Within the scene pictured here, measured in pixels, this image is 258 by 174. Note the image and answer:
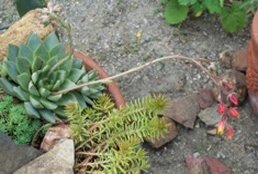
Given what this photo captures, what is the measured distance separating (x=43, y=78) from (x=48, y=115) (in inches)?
5.2

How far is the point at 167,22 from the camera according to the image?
3117 millimetres

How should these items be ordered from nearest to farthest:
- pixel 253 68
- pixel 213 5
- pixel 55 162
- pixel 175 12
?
pixel 55 162, pixel 253 68, pixel 213 5, pixel 175 12

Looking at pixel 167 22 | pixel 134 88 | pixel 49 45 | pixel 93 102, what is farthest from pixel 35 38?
pixel 167 22

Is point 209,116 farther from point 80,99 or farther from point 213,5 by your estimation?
point 80,99

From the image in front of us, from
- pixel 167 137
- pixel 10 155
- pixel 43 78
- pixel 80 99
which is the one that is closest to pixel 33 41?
pixel 43 78

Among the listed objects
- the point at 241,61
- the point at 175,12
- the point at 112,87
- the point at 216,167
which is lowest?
the point at 216,167

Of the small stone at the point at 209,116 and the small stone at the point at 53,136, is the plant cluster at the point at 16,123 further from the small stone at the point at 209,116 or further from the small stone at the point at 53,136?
the small stone at the point at 209,116

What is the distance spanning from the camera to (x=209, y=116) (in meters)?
2.84

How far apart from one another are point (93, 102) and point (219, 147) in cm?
62

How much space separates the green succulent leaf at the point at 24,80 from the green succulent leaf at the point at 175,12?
2.95ft

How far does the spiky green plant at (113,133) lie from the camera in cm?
225

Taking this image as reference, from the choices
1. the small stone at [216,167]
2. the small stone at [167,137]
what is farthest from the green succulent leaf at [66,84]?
the small stone at [216,167]

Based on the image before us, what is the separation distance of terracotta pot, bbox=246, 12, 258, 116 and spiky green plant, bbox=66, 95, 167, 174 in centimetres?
45

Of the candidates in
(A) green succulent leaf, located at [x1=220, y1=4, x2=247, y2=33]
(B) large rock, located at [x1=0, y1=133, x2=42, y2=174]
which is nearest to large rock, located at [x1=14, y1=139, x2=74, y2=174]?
(B) large rock, located at [x1=0, y1=133, x2=42, y2=174]
